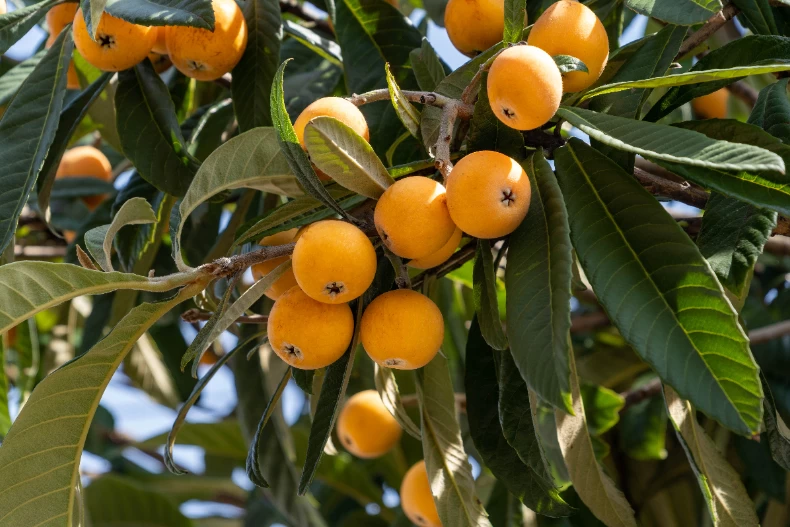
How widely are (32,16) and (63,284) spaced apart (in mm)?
704

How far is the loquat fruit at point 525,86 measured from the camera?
892 millimetres

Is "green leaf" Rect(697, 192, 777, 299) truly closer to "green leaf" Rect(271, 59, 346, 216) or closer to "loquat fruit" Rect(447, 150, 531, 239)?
"loquat fruit" Rect(447, 150, 531, 239)

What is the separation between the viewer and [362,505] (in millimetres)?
2521

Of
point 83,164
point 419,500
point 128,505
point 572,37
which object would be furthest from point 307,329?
point 128,505

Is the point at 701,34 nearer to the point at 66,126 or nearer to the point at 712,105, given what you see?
the point at 712,105

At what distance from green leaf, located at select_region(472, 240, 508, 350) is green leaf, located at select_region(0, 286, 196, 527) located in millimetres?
341

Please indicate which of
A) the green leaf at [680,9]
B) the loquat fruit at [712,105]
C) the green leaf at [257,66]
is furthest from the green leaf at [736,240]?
the loquat fruit at [712,105]

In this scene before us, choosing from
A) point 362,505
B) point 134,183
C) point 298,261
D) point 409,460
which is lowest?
point 362,505

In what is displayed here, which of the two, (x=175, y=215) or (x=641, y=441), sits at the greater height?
(x=175, y=215)

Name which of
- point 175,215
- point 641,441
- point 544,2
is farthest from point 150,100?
point 641,441

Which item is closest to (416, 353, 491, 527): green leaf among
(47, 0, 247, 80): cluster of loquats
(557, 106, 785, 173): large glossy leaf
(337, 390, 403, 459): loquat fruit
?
(557, 106, 785, 173): large glossy leaf

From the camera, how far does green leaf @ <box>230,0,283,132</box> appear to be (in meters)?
1.40

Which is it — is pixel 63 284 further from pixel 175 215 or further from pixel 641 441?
pixel 641 441

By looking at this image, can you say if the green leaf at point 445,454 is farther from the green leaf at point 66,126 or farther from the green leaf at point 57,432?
the green leaf at point 66,126
